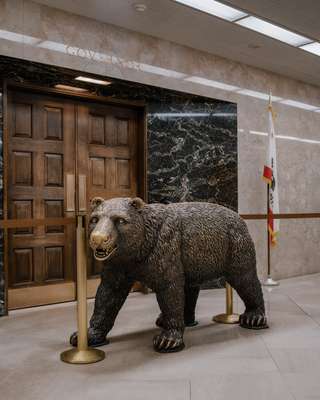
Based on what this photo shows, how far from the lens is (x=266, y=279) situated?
243 inches

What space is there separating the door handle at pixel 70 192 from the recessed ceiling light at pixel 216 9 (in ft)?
6.72

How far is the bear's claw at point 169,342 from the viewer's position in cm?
278

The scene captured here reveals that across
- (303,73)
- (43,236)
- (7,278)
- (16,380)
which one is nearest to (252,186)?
(303,73)

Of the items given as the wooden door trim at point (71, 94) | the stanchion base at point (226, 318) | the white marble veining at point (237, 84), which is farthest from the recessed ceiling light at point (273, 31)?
the stanchion base at point (226, 318)

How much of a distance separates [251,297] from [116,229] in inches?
52.8

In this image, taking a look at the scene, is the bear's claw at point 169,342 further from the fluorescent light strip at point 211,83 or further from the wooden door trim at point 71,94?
the fluorescent light strip at point 211,83

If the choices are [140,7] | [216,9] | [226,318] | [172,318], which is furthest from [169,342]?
[216,9]

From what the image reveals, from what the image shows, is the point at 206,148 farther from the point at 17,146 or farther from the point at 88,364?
the point at 88,364

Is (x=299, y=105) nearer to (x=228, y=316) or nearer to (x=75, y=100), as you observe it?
(x=75, y=100)

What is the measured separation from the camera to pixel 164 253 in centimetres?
282

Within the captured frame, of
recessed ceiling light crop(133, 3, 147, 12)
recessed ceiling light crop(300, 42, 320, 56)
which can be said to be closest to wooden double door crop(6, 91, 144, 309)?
recessed ceiling light crop(133, 3, 147, 12)

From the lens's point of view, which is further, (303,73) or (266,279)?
(303,73)

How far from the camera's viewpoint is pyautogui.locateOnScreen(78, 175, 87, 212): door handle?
4.62 meters

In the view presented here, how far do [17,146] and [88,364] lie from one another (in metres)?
2.42
